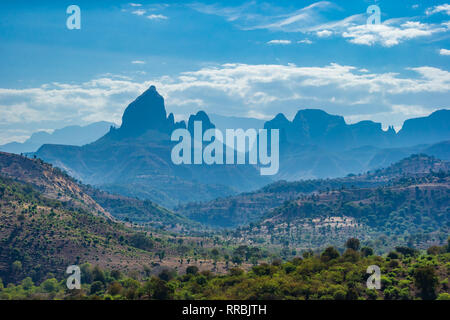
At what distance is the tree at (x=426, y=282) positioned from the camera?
218ft

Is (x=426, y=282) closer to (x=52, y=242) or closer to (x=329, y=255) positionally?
(x=329, y=255)

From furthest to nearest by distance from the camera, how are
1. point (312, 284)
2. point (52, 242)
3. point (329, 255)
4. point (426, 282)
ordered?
point (52, 242), point (329, 255), point (312, 284), point (426, 282)

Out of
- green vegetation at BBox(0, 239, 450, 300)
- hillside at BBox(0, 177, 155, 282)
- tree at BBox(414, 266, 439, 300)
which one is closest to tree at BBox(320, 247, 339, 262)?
green vegetation at BBox(0, 239, 450, 300)

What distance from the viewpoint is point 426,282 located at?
2645 inches

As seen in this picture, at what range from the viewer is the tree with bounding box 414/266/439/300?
218ft

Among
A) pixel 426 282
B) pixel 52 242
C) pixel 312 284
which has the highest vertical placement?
pixel 426 282

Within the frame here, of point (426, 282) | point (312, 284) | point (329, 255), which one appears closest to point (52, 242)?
point (329, 255)

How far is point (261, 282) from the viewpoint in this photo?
72062 millimetres

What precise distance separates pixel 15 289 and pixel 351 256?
230 ft

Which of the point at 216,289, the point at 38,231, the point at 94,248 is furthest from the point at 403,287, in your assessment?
the point at 38,231

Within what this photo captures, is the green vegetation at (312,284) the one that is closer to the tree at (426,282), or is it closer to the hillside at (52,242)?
the tree at (426,282)

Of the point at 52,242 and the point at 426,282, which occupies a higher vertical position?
the point at 426,282
